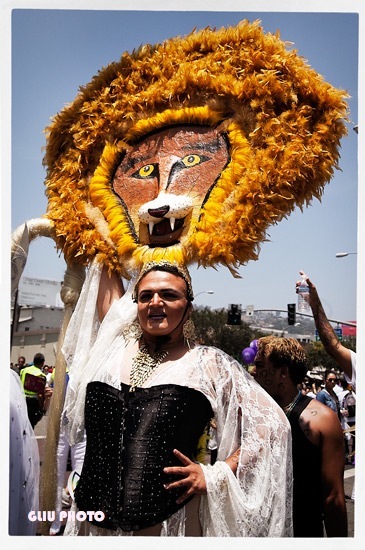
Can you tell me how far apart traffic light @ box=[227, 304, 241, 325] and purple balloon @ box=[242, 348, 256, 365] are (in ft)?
0.54

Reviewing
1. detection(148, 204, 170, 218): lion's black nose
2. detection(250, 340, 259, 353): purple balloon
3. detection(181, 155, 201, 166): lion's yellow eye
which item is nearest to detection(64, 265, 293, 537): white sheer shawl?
detection(250, 340, 259, 353): purple balloon

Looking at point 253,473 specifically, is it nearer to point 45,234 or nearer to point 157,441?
point 157,441

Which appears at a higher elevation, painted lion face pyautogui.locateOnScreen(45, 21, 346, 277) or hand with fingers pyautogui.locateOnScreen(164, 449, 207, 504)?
painted lion face pyautogui.locateOnScreen(45, 21, 346, 277)

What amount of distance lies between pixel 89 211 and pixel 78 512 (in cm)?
131

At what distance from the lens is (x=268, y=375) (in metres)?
2.80

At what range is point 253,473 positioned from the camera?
248 cm

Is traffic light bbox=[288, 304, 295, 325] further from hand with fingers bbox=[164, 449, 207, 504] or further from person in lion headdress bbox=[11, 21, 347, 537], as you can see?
hand with fingers bbox=[164, 449, 207, 504]

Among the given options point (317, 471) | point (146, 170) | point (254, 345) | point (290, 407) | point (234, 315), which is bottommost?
point (317, 471)

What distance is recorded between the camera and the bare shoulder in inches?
103

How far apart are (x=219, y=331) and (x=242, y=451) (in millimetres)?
604

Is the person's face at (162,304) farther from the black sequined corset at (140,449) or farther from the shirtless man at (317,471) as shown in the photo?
the shirtless man at (317,471)

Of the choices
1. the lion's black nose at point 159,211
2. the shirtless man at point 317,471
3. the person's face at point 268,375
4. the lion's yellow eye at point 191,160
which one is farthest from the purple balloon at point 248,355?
the lion's yellow eye at point 191,160

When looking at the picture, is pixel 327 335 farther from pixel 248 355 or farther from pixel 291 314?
pixel 248 355

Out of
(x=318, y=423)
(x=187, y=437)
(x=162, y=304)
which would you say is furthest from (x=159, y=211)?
(x=318, y=423)
